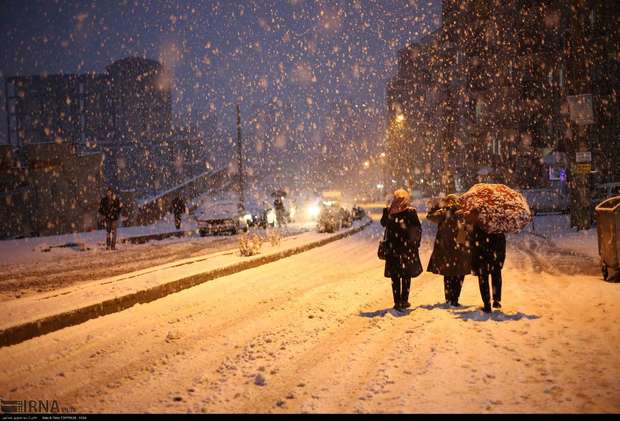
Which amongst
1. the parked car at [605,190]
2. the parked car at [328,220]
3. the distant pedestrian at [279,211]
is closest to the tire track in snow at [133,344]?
the parked car at [328,220]

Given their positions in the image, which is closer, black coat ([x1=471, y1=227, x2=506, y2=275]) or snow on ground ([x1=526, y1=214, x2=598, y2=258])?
black coat ([x1=471, y1=227, x2=506, y2=275])

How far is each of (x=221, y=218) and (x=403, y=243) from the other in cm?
1839

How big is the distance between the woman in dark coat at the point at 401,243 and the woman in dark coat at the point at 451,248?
0.32 meters

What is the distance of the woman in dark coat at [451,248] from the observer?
7.11m

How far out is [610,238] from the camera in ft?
29.0

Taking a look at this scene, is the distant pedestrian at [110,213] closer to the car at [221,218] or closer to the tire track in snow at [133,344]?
the car at [221,218]

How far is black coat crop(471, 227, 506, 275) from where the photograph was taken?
6.76 m

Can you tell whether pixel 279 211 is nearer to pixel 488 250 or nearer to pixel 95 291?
pixel 95 291

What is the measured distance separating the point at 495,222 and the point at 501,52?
142ft

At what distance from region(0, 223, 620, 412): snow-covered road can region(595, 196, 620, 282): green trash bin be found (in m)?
0.36

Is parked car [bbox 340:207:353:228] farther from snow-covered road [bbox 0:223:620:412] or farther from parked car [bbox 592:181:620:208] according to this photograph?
snow-covered road [bbox 0:223:620:412]

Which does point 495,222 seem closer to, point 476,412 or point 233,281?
point 476,412

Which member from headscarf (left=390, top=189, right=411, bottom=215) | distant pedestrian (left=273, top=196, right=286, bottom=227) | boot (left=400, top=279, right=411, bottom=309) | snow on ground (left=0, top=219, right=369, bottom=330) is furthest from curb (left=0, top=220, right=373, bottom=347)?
distant pedestrian (left=273, top=196, right=286, bottom=227)

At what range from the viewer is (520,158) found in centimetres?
4181
